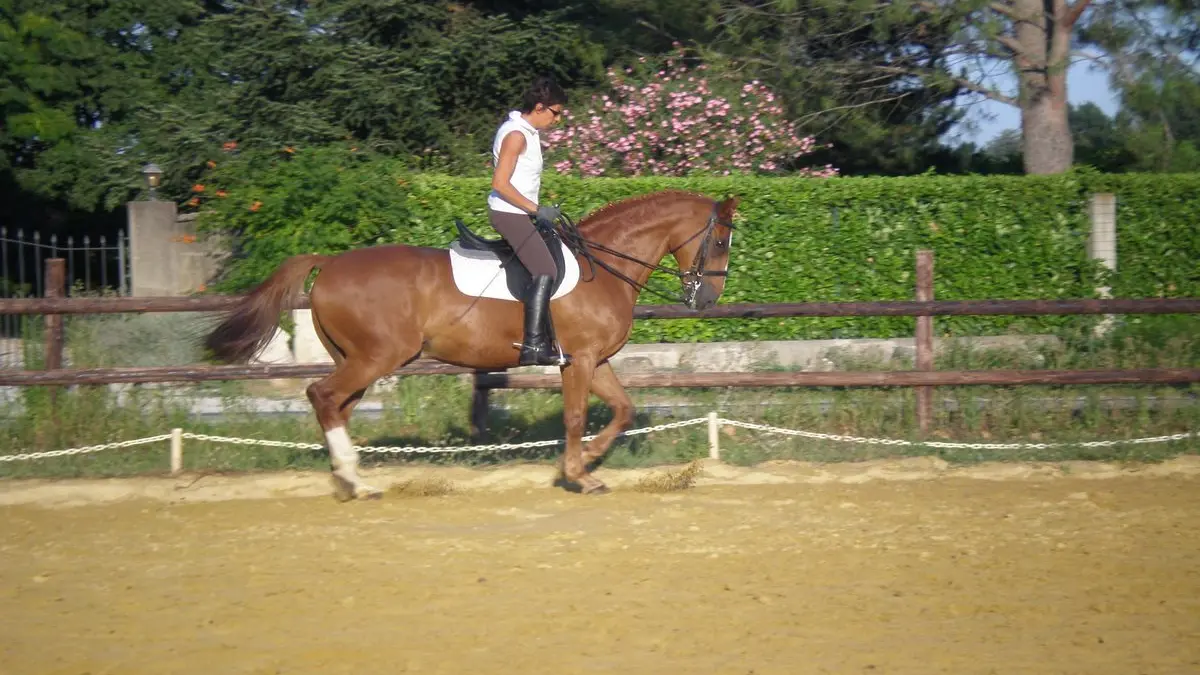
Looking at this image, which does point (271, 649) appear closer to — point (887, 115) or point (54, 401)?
point (54, 401)

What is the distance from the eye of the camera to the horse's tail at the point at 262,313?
859cm

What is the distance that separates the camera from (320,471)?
9.25 metres

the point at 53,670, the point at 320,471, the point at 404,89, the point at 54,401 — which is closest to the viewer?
the point at 53,670

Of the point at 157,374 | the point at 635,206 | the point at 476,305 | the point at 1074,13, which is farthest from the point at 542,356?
the point at 1074,13

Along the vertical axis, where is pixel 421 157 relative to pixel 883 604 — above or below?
above

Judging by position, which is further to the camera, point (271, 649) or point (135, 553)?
point (135, 553)

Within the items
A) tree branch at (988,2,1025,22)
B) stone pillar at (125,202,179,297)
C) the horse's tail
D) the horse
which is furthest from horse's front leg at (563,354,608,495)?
tree branch at (988,2,1025,22)

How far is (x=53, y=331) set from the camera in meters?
9.87

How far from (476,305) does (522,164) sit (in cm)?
105

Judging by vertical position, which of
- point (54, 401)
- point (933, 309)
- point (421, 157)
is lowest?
point (54, 401)

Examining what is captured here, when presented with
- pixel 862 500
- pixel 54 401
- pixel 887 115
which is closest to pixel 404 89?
pixel 887 115

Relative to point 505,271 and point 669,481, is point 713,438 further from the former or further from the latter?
point 505,271

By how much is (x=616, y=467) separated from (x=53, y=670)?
4976mm

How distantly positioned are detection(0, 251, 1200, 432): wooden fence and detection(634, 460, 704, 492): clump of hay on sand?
103 cm
